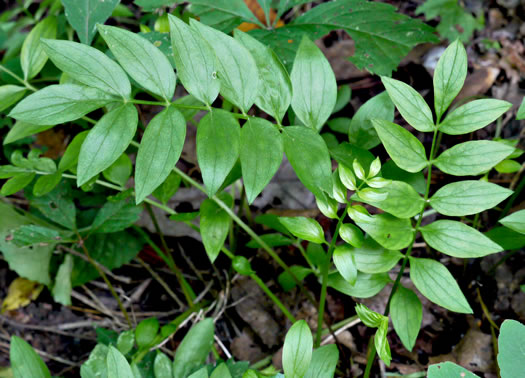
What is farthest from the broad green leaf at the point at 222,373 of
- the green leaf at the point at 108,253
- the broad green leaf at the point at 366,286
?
the green leaf at the point at 108,253

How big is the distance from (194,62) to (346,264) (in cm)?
62

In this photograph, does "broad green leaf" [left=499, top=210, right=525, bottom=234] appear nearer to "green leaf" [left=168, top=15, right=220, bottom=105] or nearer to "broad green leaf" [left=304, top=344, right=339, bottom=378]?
"broad green leaf" [left=304, top=344, right=339, bottom=378]

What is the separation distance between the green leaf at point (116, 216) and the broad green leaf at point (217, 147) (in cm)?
59

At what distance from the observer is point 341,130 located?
5.91 ft

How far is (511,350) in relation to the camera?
98 centimetres

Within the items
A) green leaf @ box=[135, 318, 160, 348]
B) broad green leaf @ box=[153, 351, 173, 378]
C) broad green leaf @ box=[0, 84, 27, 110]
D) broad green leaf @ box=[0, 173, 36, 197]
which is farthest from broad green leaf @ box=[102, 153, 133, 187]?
broad green leaf @ box=[153, 351, 173, 378]

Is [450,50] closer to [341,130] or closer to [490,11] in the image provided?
[341,130]

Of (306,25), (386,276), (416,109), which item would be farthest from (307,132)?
(306,25)

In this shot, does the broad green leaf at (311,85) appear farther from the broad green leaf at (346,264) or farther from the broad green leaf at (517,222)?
the broad green leaf at (517,222)

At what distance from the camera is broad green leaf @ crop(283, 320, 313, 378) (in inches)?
41.1

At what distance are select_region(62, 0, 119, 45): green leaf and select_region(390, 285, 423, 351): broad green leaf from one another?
122 centimetres

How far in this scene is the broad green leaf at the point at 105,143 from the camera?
3.53 feet

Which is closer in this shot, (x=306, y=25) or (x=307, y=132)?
(x=307, y=132)

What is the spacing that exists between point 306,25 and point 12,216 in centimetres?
133
